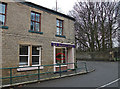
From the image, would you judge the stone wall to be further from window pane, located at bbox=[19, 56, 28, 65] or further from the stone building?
window pane, located at bbox=[19, 56, 28, 65]

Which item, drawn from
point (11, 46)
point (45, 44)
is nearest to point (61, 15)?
point (45, 44)

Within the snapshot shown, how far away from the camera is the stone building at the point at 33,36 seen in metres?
9.47

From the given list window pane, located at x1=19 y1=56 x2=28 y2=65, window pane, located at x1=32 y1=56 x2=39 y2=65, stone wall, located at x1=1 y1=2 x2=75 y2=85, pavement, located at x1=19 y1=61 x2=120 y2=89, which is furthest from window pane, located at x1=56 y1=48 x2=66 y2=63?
window pane, located at x1=19 y1=56 x2=28 y2=65

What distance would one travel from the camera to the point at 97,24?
32.4 metres

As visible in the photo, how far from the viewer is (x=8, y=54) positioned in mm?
9320

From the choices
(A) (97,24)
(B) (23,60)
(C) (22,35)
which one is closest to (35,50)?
(B) (23,60)

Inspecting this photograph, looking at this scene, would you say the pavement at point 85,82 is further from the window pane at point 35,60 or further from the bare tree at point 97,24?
the bare tree at point 97,24

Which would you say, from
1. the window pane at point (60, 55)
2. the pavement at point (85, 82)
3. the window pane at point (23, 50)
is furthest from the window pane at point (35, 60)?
the window pane at point (60, 55)

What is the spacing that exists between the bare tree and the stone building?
19.1 metres

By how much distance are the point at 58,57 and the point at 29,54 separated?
12.8 feet

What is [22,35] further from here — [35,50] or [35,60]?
[35,60]

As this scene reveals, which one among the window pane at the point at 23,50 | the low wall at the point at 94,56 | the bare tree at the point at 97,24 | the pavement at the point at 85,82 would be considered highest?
the bare tree at the point at 97,24

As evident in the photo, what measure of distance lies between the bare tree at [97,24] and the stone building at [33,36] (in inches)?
750

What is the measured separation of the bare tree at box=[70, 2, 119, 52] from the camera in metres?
31.7
